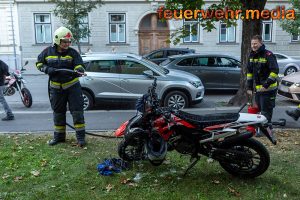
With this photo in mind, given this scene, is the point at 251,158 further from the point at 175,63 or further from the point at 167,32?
the point at 167,32

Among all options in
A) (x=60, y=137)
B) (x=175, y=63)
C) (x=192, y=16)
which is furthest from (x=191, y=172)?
(x=175, y=63)

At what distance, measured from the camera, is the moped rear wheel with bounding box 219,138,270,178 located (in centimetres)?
481

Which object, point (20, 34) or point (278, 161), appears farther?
point (20, 34)

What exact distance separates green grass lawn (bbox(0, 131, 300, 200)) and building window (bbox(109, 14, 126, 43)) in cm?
2093

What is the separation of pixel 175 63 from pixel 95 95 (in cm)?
407

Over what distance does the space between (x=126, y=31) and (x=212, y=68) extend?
14020 millimetres

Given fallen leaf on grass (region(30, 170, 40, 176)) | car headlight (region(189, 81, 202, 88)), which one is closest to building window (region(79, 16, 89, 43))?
car headlight (region(189, 81, 202, 88))

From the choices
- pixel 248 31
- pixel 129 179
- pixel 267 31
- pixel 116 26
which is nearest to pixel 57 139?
pixel 129 179

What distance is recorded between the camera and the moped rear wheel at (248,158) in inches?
189

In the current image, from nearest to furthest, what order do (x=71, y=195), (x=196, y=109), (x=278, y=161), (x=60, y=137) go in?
1. (x=71, y=195)
2. (x=278, y=161)
3. (x=60, y=137)
4. (x=196, y=109)

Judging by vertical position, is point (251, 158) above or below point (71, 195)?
above

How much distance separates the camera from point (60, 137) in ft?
22.4

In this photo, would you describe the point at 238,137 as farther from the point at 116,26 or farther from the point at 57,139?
the point at 116,26

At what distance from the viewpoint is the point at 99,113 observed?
1013 cm
